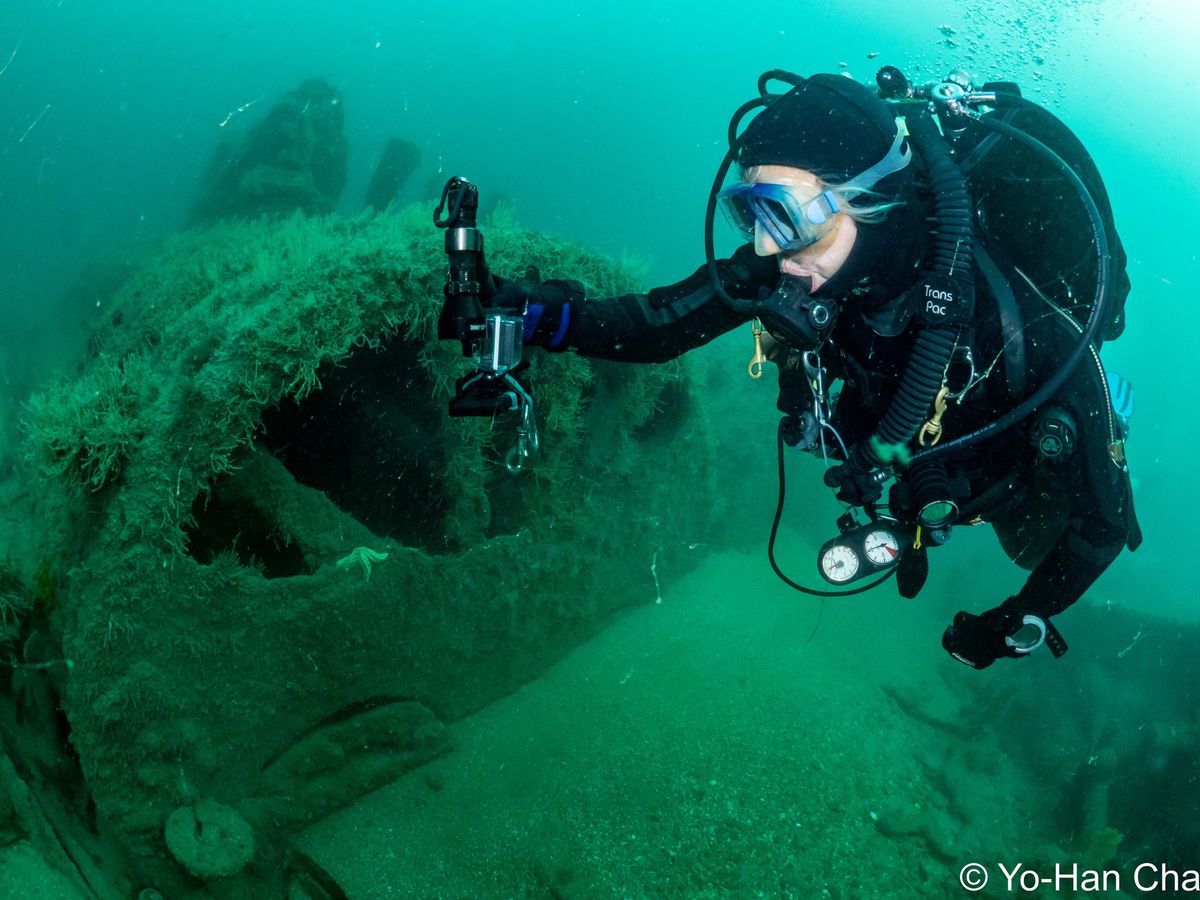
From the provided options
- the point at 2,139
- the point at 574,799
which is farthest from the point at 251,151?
the point at 2,139

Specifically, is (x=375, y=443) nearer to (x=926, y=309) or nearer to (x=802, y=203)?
(x=802, y=203)

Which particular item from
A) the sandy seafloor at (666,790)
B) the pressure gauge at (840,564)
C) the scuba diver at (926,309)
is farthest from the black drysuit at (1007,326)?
the sandy seafloor at (666,790)

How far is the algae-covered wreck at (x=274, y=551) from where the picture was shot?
310cm

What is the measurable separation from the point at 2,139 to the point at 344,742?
50015mm

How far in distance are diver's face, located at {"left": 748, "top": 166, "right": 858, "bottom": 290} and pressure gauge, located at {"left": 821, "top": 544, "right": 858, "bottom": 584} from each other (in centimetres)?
136

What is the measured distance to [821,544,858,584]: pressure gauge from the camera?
324cm

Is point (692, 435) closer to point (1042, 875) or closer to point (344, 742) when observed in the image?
point (344, 742)

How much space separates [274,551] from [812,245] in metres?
3.43

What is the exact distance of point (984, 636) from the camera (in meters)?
3.22

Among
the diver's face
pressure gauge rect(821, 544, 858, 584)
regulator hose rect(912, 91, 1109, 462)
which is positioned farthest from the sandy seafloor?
the diver's face

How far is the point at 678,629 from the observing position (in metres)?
6.49

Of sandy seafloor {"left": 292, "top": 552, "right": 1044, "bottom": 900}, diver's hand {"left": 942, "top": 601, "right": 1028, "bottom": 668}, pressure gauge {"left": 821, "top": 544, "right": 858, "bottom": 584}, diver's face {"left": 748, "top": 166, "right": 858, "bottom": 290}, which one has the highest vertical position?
diver's face {"left": 748, "top": 166, "right": 858, "bottom": 290}

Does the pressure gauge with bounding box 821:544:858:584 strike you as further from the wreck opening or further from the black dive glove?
the wreck opening

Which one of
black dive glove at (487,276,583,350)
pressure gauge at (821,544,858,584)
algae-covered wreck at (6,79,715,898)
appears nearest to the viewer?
black dive glove at (487,276,583,350)
